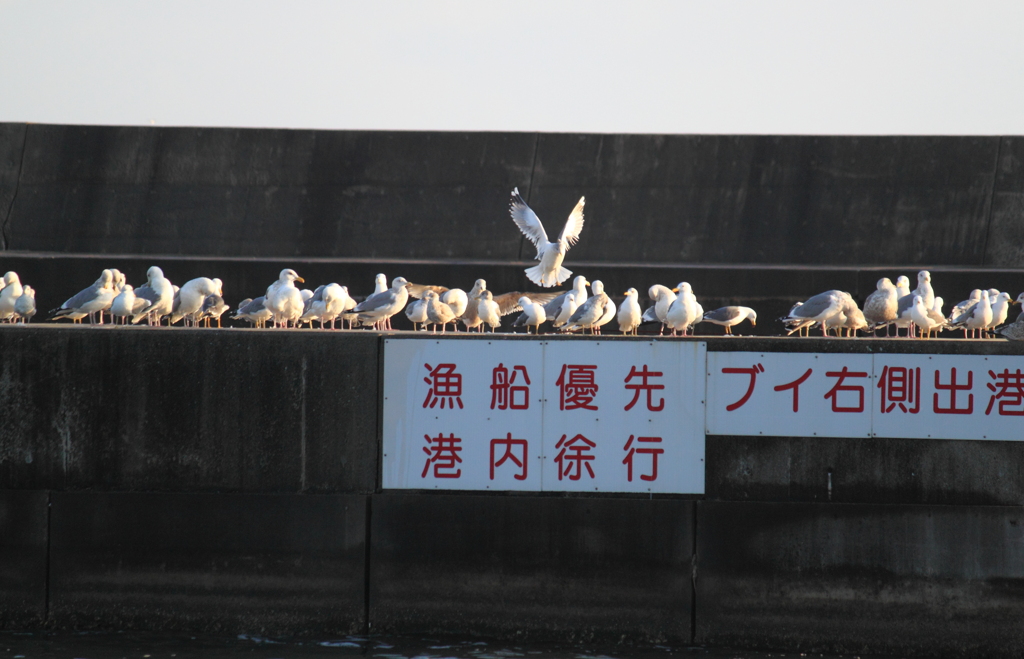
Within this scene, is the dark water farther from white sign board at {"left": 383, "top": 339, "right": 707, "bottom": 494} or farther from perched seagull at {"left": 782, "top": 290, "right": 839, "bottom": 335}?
perched seagull at {"left": 782, "top": 290, "right": 839, "bottom": 335}

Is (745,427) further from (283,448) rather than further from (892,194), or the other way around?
(892,194)

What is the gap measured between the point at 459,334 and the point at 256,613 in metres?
2.26

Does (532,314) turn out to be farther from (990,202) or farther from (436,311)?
(990,202)

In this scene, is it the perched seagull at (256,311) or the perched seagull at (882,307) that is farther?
the perched seagull at (256,311)

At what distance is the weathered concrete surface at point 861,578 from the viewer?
7.38 m

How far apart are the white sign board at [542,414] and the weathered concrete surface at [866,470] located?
30cm

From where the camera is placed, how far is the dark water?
7.33 meters

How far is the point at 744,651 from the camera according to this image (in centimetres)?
750

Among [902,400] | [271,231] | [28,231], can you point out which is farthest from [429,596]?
[28,231]

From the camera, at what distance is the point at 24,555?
7785 millimetres

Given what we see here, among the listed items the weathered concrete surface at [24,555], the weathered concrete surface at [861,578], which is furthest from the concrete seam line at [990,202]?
the weathered concrete surface at [24,555]

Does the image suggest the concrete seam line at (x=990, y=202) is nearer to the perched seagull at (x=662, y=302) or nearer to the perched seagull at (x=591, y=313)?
the perched seagull at (x=662, y=302)

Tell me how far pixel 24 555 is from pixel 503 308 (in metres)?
6.50

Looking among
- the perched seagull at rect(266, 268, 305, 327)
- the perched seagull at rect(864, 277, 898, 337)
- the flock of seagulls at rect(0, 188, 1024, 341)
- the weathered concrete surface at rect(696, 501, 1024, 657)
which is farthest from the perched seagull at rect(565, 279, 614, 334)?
the weathered concrete surface at rect(696, 501, 1024, 657)
